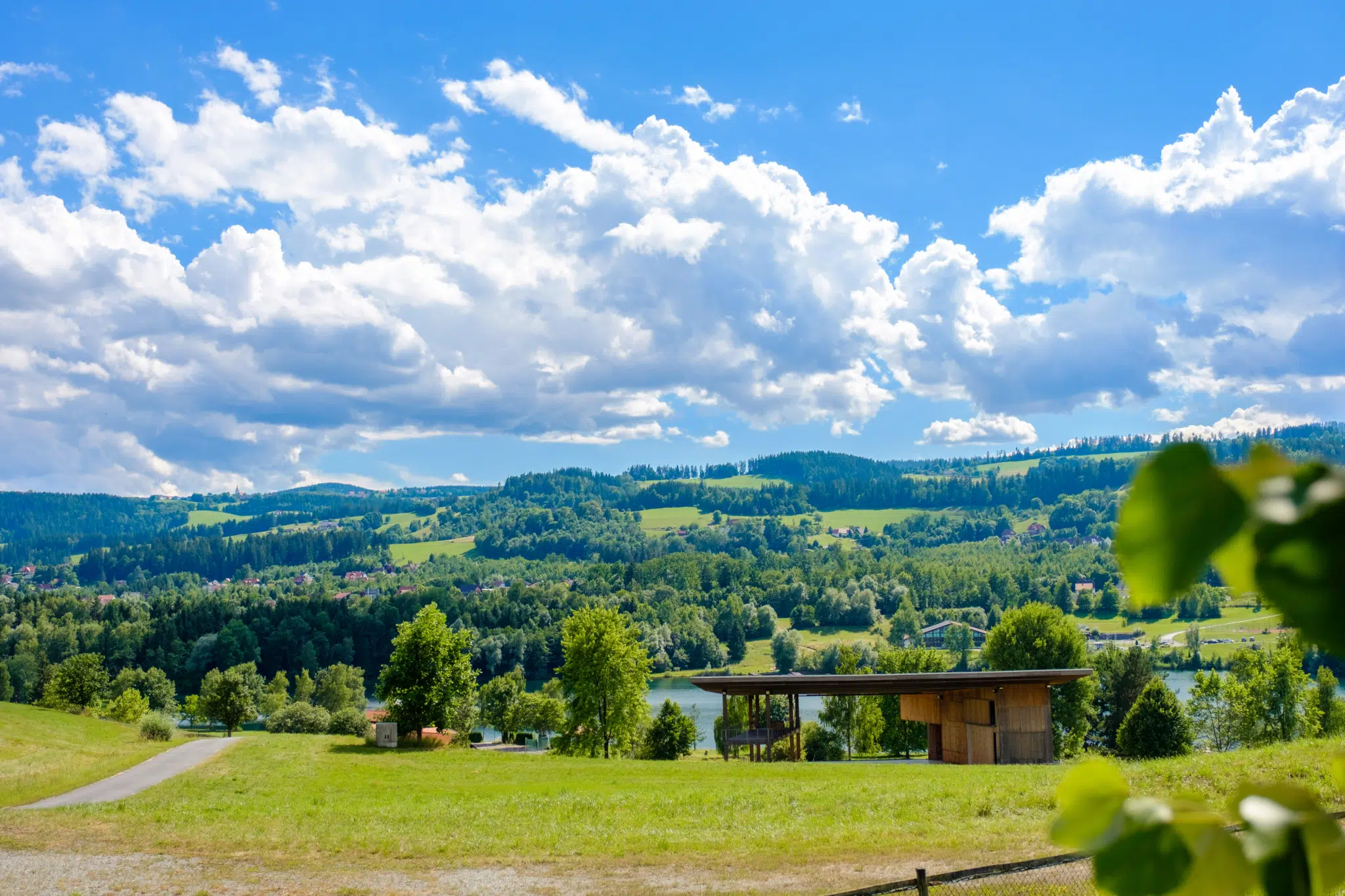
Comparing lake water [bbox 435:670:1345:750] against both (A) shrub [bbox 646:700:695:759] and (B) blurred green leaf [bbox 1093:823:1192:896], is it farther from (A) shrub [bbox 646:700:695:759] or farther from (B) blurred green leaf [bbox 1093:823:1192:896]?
(B) blurred green leaf [bbox 1093:823:1192:896]

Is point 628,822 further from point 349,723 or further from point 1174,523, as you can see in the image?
point 349,723

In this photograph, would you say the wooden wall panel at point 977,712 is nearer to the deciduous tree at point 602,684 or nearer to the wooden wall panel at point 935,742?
the wooden wall panel at point 935,742

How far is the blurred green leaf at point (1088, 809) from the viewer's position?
53 centimetres

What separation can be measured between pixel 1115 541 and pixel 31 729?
42.5m

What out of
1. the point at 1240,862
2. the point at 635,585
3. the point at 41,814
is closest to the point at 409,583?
the point at 635,585

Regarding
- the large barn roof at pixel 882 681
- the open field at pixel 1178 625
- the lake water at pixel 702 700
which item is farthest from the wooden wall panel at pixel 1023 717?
the open field at pixel 1178 625

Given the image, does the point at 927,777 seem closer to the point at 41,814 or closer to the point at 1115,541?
the point at 41,814

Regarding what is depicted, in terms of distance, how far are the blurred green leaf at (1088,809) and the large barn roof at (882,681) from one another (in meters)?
28.1

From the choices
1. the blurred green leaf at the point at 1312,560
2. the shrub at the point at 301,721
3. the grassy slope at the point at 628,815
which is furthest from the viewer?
the shrub at the point at 301,721

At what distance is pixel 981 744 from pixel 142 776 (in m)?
24.5

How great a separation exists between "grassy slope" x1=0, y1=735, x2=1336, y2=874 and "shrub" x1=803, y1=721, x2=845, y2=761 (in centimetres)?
2422

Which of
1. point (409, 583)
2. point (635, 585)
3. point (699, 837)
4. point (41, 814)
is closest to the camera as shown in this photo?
point (699, 837)

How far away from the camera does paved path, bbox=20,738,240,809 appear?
21.4m

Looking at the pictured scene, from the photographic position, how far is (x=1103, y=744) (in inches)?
1881
